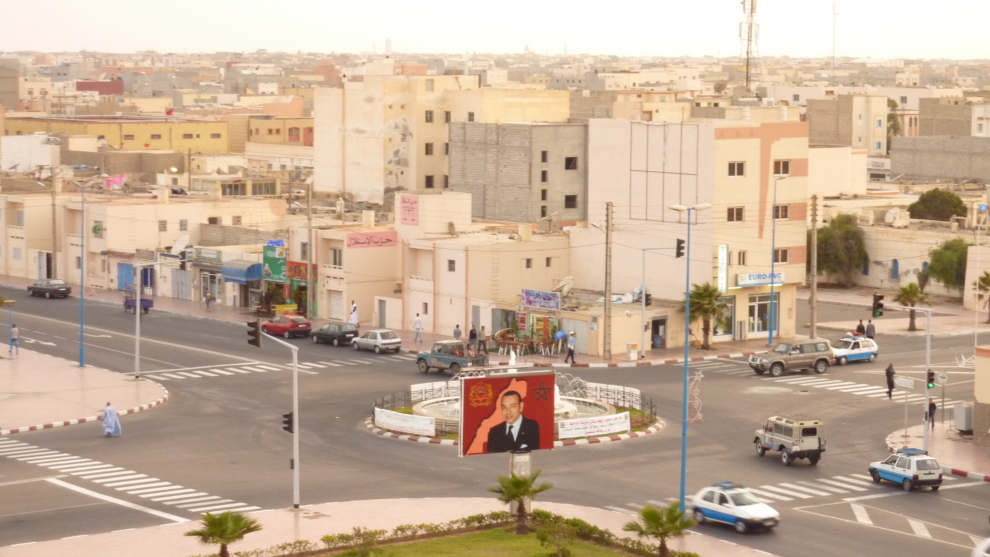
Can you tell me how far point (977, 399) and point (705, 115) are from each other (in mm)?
94466

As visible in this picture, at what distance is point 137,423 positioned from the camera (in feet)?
167

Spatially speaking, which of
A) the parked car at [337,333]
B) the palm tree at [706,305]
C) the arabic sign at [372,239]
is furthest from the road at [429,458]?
the arabic sign at [372,239]

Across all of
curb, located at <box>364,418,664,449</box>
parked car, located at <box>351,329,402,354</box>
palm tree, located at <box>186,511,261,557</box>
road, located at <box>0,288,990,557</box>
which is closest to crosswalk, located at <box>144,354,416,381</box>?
road, located at <box>0,288,990,557</box>

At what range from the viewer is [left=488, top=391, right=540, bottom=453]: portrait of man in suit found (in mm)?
37031

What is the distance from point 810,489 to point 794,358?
1979cm

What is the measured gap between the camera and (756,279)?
2761 inches

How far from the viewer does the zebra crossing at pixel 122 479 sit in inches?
1534

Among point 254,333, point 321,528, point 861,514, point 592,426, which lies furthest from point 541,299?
point 321,528

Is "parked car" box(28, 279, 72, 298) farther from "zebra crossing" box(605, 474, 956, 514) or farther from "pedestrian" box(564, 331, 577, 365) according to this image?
"zebra crossing" box(605, 474, 956, 514)

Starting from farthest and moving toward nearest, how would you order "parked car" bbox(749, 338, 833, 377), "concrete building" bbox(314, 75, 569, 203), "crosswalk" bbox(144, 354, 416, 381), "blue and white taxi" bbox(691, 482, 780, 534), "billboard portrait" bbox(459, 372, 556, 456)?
"concrete building" bbox(314, 75, 569, 203) → "crosswalk" bbox(144, 354, 416, 381) → "parked car" bbox(749, 338, 833, 377) → "billboard portrait" bbox(459, 372, 556, 456) → "blue and white taxi" bbox(691, 482, 780, 534)

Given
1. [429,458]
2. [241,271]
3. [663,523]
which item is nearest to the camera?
[663,523]

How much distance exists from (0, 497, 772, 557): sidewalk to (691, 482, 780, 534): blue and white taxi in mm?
946

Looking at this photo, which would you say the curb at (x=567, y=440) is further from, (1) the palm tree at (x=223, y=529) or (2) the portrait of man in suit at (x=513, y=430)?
(1) the palm tree at (x=223, y=529)

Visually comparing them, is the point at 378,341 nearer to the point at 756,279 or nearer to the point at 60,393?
the point at 60,393
